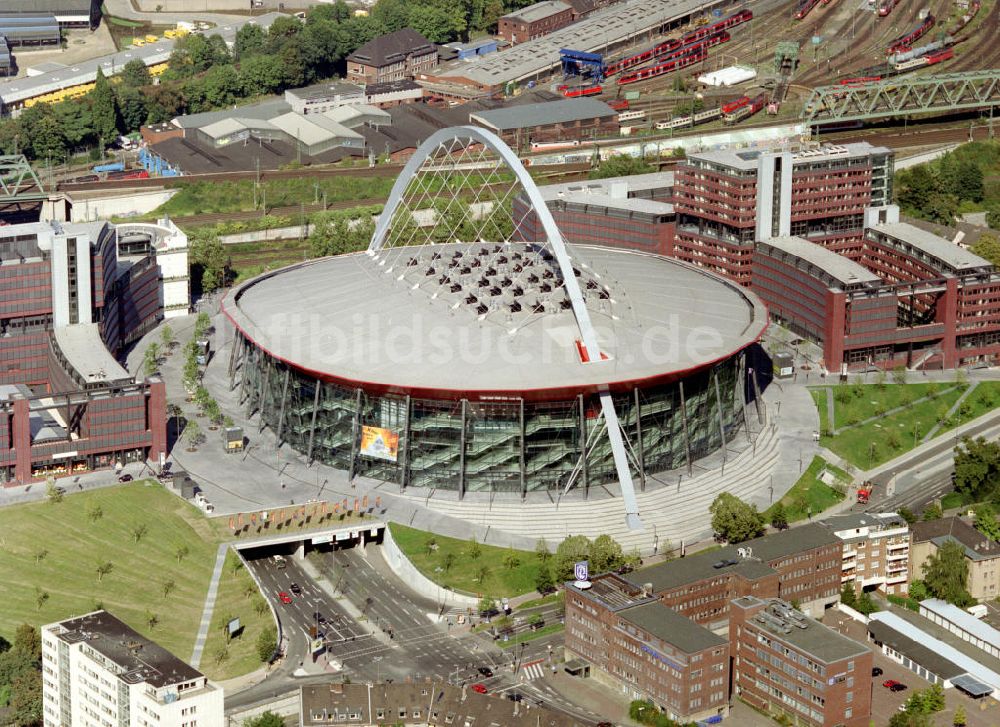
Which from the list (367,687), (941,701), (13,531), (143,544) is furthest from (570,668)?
(13,531)

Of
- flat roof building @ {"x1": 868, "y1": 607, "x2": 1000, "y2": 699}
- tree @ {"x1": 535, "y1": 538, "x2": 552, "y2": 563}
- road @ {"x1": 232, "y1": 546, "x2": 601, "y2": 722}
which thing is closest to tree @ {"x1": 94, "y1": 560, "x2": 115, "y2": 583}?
road @ {"x1": 232, "y1": 546, "x2": 601, "y2": 722}

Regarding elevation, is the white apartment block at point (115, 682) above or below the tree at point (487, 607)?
above

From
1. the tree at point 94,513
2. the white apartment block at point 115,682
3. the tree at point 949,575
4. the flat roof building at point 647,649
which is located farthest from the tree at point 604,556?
the tree at point 94,513

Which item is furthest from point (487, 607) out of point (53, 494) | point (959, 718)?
point (53, 494)

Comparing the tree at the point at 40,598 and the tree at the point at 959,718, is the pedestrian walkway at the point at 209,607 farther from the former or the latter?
the tree at the point at 959,718

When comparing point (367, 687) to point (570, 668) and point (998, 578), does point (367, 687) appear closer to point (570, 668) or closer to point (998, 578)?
point (570, 668)

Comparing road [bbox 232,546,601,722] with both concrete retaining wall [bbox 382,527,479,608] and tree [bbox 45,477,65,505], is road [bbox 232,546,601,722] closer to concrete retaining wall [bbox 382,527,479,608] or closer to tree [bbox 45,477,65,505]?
concrete retaining wall [bbox 382,527,479,608]
